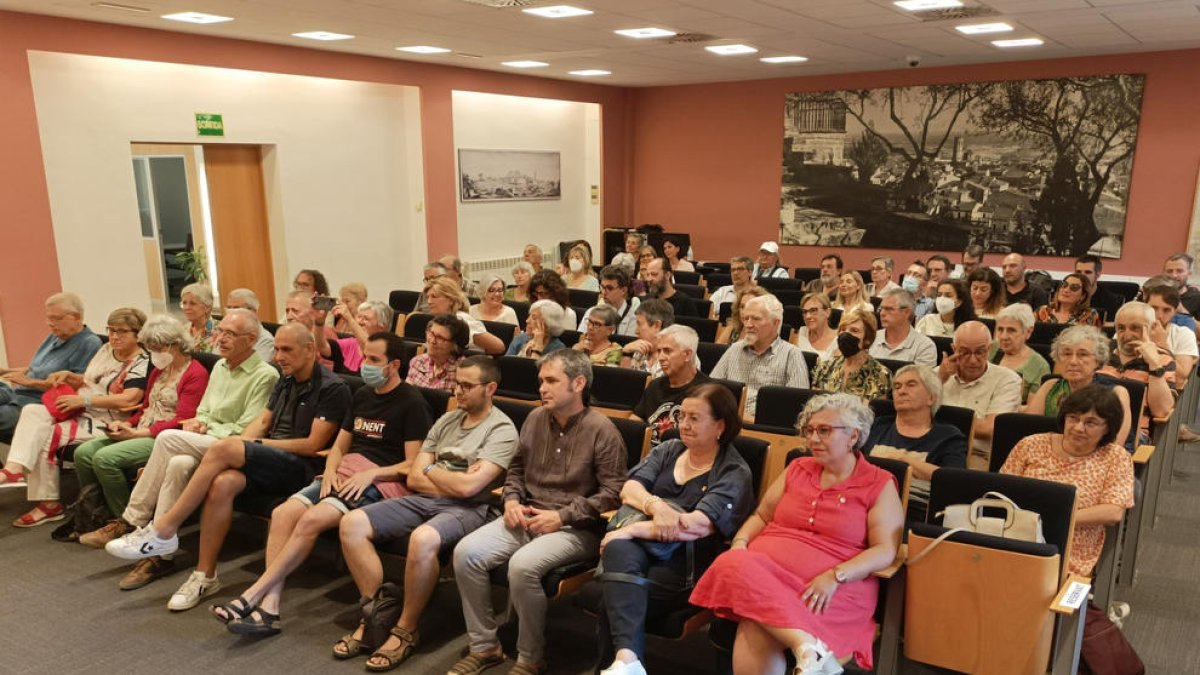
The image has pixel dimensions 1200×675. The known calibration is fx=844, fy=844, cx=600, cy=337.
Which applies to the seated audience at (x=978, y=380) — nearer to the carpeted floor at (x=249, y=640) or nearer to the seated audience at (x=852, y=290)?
the carpeted floor at (x=249, y=640)

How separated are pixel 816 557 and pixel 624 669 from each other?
0.73 m

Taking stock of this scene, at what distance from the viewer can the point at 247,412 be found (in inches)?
171

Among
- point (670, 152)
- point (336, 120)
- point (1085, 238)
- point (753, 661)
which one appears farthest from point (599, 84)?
point (753, 661)

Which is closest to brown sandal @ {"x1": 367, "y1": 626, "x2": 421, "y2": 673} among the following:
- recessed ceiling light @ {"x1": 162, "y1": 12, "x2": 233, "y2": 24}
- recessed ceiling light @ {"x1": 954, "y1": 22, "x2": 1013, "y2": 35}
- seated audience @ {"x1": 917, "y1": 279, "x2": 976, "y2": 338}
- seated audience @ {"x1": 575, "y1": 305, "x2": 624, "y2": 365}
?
seated audience @ {"x1": 575, "y1": 305, "x2": 624, "y2": 365}

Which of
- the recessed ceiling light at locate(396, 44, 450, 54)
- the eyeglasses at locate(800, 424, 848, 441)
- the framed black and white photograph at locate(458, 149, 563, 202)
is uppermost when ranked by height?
the recessed ceiling light at locate(396, 44, 450, 54)

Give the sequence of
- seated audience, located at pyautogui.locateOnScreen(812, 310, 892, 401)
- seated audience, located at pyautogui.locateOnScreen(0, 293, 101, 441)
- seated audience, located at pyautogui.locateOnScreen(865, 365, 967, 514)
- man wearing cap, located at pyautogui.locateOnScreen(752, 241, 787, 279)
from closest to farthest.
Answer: seated audience, located at pyautogui.locateOnScreen(865, 365, 967, 514) → seated audience, located at pyautogui.locateOnScreen(812, 310, 892, 401) → seated audience, located at pyautogui.locateOnScreen(0, 293, 101, 441) → man wearing cap, located at pyautogui.locateOnScreen(752, 241, 787, 279)

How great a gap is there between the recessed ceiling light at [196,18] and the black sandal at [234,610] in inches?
210

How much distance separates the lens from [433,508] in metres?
3.56

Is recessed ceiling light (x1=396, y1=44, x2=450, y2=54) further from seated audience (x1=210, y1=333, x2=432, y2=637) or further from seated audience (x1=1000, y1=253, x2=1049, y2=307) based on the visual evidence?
seated audience (x1=1000, y1=253, x2=1049, y2=307)

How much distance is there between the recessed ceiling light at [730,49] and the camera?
29.7 feet

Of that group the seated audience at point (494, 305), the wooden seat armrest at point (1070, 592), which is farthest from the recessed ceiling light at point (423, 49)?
the wooden seat armrest at point (1070, 592)

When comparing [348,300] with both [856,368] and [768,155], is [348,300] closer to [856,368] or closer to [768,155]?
[856,368]

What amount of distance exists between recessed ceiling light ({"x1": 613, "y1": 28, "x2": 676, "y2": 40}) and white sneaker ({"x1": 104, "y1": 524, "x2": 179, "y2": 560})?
19.2ft

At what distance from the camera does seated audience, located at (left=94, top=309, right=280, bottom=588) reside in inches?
159
